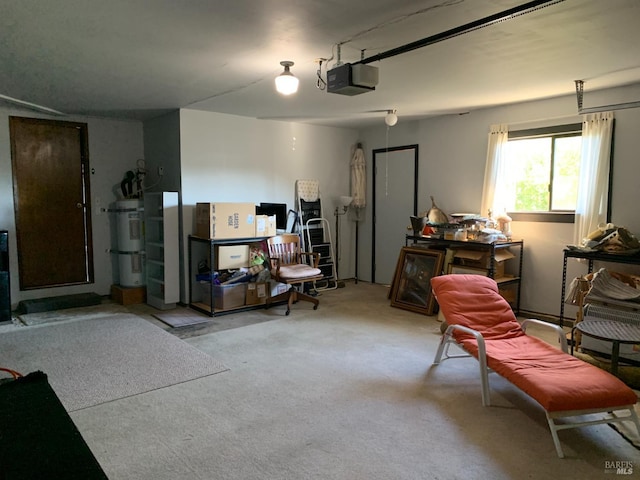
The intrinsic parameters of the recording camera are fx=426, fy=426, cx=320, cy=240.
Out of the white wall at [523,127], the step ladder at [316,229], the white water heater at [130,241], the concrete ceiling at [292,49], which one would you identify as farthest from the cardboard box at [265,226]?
the white wall at [523,127]

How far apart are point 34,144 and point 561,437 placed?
629 centimetres

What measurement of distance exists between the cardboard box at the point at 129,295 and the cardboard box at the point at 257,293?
152cm

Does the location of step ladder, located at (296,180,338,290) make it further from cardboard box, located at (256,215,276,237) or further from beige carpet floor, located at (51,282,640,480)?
beige carpet floor, located at (51,282,640,480)

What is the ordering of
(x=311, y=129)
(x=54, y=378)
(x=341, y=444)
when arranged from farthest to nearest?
(x=311, y=129) → (x=54, y=378) → (x=341, y=444)

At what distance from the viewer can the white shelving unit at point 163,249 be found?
530cm

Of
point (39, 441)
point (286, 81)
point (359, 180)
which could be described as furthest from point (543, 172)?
point (39, 441)

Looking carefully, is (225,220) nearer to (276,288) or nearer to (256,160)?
(276,288)

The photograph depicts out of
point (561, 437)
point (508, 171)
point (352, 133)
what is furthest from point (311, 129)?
point (561, 437)

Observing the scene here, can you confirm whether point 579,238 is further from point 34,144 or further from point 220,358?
point 34,144

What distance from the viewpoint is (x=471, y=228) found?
16.6ft

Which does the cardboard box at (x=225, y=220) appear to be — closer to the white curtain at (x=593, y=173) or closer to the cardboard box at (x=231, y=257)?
the cardboard box at (x=231, y=257)

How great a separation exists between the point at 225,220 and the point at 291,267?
1.04 m

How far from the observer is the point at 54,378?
10.6ft

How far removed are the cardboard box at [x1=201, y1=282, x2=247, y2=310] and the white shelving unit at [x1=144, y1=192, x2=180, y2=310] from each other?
440mm
